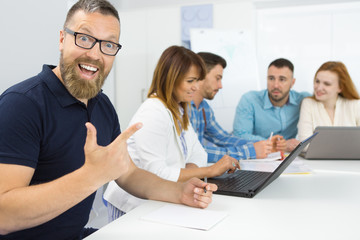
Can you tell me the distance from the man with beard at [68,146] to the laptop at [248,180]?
0.53ft

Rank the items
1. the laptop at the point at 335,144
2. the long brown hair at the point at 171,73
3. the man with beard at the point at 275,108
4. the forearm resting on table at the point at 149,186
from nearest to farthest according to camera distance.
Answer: the forearm resting on table at the point at 149,186 → the long brown hair at the point at 171,73 → the laptop at the point at 335,144 → the man with beard at the point at 275,108

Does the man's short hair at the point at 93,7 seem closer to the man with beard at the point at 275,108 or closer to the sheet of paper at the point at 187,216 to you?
the sheet of paper at the point at 187,216

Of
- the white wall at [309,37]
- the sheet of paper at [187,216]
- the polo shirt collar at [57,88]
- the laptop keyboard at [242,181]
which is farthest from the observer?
the white wall at [309,37]

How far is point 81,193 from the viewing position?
83 cm

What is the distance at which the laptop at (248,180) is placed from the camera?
49.0 inches

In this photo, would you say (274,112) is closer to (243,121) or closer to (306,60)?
(243,121)

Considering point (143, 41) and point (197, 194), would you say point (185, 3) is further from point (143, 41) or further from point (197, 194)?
point (197, 194)

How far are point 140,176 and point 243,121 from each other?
Answer: 1858 millimetres

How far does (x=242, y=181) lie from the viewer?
1.43 m

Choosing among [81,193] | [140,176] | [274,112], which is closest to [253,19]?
[274,112]

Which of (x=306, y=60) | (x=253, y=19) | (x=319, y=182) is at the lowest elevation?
(x=319, y=182)

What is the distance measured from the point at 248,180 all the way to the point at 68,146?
721mm

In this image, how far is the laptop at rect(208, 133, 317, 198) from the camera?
124 cm

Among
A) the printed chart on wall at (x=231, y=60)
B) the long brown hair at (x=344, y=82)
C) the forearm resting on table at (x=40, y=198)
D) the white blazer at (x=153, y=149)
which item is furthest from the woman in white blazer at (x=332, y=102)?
the forearm resting on table at (x=40, y=198)
